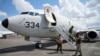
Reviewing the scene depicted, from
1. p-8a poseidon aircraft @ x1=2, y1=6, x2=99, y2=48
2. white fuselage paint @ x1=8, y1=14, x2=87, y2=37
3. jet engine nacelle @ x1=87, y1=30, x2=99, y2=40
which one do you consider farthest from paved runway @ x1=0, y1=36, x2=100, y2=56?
jet engine nacelle @ x1=87, y1=30, x2=99, y2=40

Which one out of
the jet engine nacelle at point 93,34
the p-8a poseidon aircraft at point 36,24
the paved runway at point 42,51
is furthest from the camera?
the jet engine nacelle at point 93,34

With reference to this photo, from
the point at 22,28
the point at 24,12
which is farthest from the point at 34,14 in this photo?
the point at 22,28

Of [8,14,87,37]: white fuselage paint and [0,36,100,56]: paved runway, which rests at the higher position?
[8,14,87,37]: white fuselage paint

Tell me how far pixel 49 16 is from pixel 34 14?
1.55 metres

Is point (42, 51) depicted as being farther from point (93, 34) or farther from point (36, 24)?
point (93, 34)

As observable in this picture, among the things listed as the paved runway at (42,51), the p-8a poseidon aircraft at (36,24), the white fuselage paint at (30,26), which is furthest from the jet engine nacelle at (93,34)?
the white fuselage paint at (30,26)

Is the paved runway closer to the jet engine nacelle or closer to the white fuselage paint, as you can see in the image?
the white fuselage paint

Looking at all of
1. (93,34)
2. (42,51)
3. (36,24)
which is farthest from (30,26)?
(93,34)

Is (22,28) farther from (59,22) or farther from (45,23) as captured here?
(59,22)

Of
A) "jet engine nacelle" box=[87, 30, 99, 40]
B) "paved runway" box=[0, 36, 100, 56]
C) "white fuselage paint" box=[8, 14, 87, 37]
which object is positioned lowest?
"paved runway" box=[0, 36, 100, 56]

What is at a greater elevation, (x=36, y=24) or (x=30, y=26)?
(x=36, y=24)

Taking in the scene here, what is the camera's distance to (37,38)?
573 inches

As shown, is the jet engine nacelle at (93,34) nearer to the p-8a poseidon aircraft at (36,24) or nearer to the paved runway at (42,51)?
the paved runway at (42,51)

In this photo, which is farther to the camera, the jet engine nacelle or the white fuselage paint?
the jet engine nacelle
